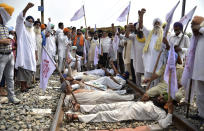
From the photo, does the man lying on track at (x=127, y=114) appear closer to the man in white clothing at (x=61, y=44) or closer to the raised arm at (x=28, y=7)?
the raised arm at (x=28, y=7)

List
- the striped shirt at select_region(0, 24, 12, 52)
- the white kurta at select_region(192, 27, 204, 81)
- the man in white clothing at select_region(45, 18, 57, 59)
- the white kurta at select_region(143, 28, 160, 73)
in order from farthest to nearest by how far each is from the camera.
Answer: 1. the man in white clothing at select_region(45, 18, 57, 59)
2. the white kurta at select_region(143, 28, 160, 73)
3. the striped shirt at select_region(0, 24, 12, 52)
4. the white kurta at select_region(192, 27, 204, 81)

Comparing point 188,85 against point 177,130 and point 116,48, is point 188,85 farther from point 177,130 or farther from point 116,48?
point 116,48

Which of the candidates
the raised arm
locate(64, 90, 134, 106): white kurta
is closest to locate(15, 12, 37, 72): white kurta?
the raised arm

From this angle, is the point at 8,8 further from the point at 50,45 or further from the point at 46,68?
the point at 50,45

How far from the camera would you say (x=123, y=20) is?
339 inches

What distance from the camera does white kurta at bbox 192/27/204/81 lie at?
3738 millimetres

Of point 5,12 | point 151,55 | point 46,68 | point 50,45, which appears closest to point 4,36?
point 5,12

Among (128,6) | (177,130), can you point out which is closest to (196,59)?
(177,130)

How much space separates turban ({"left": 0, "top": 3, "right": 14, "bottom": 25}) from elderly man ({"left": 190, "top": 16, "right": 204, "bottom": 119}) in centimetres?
380

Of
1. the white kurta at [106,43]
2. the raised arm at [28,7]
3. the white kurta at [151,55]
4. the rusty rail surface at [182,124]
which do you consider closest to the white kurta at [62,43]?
the white kurta at [106,43]

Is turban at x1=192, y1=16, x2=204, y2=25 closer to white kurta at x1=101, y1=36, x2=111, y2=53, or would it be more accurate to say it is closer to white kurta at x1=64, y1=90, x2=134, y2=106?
white kurta at x1=64, y1=90, x2=134, y2=106

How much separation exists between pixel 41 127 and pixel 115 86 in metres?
3.44

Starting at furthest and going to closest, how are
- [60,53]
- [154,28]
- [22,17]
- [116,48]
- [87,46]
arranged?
[87,46] → [60,53] → [116,48] → [154,28] → [22,17]

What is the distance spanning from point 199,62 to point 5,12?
162 inches
